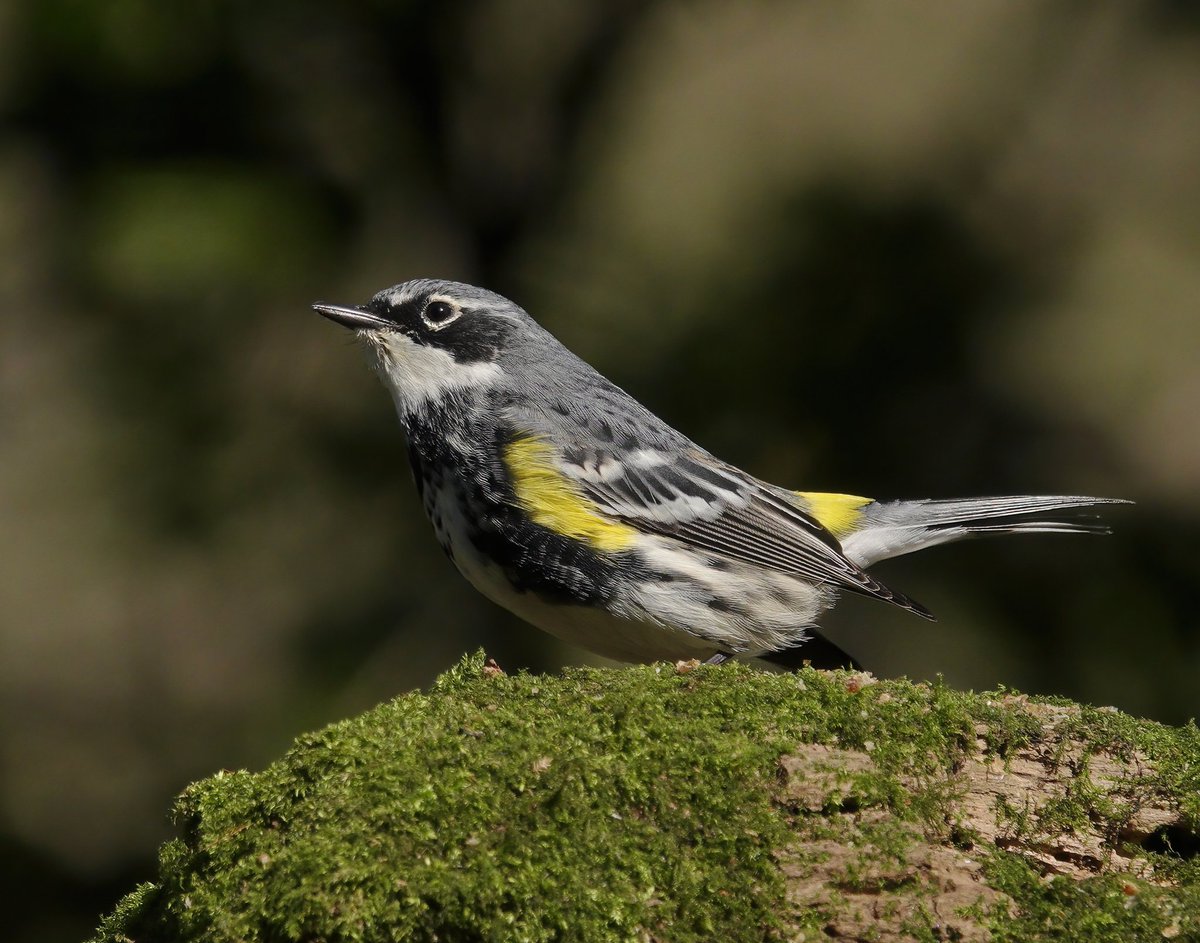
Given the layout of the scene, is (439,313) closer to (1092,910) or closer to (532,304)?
(532,304)

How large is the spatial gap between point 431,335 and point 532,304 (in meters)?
1.80

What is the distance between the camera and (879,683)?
329cm

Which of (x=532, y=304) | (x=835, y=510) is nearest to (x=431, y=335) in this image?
(x=532, y=304)

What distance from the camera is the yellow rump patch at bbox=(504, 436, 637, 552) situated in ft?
14.6

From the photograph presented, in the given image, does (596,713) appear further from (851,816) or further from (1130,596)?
(1130,596)

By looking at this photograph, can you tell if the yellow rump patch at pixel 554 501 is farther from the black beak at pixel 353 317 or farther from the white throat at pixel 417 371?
the black beak at pixel 353 317

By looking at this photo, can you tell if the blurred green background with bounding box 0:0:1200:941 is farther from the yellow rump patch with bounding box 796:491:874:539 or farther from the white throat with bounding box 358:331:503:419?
the white throat with bounding box 358:331:503:419

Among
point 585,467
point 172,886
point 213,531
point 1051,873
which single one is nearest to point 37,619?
point 213,531

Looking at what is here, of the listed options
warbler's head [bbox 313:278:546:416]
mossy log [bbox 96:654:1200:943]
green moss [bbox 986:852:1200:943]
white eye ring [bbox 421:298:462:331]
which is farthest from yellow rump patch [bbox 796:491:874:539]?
green moss [bbox 986:852:1200:943]

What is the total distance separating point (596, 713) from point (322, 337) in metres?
4.89

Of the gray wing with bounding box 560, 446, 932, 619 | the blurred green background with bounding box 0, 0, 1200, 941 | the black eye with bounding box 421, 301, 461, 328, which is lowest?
the gray wing with bounding box 560, 446, 932, 619

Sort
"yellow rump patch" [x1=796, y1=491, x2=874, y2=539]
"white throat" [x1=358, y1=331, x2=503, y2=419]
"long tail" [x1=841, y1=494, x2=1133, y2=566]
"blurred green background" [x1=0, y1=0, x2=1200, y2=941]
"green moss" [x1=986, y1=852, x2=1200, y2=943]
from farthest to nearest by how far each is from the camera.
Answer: "blurred green background" [x1=0, y1=0, x2=1200, y2=941] → "yellow rump patch" [x1=796, y1=491, x2=874, y2=539] → "long tail" [x1=841, y1=494, x2=1133, y2=566] → "white throat" [x1=358, y1=331, x2=503, y2=419] → "green moss" [x1=986, y1=852, x2=1200, y2=943]

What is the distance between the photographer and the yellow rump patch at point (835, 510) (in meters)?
5.56

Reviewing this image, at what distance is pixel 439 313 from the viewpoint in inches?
210
